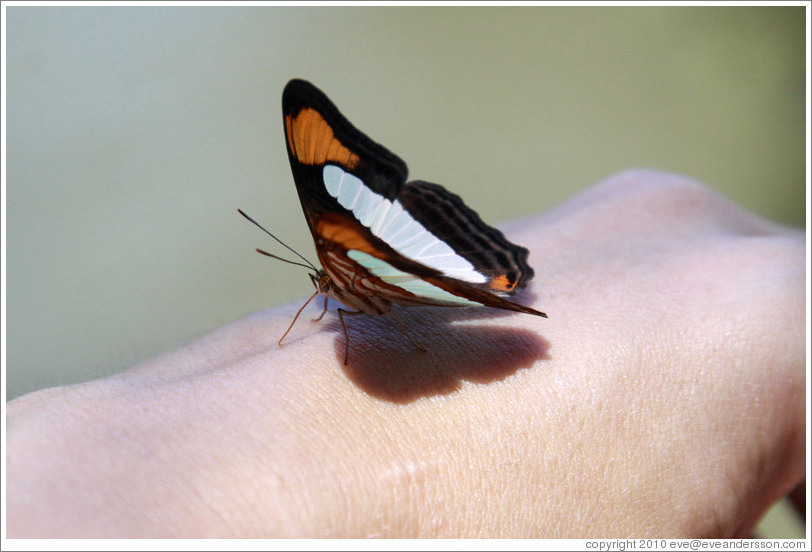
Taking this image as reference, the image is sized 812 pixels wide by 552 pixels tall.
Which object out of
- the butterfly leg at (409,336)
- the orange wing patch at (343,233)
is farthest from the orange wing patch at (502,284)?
the orange wing patch at (343,233)

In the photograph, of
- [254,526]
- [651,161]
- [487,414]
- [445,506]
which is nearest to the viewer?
[254,526]

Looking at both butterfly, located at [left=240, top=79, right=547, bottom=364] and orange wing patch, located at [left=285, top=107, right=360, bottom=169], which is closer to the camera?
butterfly, located at [left=240, top=79, right=547, bottom=364]

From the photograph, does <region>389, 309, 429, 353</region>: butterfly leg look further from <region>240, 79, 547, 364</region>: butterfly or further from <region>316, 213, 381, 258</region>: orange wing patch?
<region>316, 213, 381, 258</region>: orange wing patch

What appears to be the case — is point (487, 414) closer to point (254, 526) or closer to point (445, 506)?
point (445, 506)

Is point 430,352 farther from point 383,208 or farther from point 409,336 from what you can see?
point 383,208

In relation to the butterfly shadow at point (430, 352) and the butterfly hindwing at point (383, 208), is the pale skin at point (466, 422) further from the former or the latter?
the butterfly hindwing at point (383, 208)

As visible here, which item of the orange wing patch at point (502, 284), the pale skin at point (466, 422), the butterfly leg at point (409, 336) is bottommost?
the pale skin at point (466, 422)

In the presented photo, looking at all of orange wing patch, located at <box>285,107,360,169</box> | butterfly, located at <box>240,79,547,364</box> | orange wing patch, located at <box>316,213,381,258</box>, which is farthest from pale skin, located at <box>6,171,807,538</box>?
orange wing patch, located at <box>285,107,360,169</box>

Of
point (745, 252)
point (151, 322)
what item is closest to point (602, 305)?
point (745, 252)
